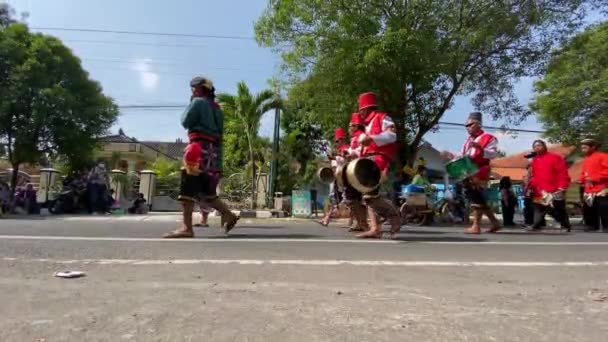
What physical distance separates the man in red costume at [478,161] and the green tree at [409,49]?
407 centimetres

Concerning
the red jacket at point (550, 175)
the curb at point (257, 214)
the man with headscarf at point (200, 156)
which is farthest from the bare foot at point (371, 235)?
the curb at point (257, 214)

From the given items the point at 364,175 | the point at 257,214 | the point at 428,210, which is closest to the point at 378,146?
the point at 364,175

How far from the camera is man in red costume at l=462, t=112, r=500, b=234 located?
770 cm

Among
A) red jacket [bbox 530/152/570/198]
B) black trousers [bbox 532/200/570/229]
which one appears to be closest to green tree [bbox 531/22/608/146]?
red jacket [bbox 530/152/570/198]

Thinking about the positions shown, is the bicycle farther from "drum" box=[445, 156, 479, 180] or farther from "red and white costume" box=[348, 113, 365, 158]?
"red and white costume" box=[348, 113, 365, 158]

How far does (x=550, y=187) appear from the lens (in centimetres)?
958

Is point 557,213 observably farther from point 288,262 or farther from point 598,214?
point 288,262

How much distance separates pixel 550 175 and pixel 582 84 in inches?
233

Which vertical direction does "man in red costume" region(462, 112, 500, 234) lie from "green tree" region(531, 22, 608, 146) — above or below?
below

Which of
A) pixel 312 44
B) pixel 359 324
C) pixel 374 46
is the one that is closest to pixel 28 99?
pixel 312 44

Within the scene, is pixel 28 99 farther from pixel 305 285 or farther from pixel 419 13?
pixel 305 285

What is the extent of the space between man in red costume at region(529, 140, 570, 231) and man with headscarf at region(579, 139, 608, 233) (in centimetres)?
87

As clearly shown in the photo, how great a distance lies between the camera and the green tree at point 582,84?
14023 millimetres

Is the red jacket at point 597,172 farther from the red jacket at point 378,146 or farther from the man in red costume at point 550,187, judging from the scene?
the red jacket at point 378,146
